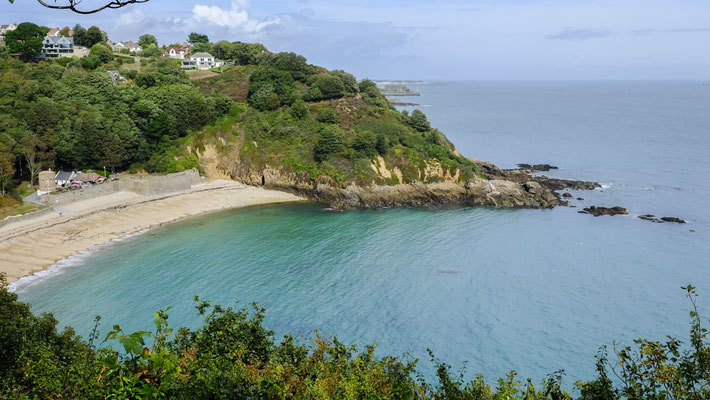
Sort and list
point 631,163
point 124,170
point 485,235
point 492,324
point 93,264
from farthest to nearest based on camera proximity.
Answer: point 631,163 < point 124,170 < point 485,235 < point 93,264 < point 492,324

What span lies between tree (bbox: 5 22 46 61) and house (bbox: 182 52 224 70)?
63.9 feet

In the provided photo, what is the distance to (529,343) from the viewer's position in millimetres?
26391

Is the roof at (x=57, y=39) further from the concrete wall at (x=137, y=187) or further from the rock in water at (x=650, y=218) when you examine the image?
the rock in water at (x=650, y=218)

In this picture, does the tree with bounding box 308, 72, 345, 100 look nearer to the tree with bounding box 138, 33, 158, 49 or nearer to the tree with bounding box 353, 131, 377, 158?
the tree with bounding box 353, 131, 377, 158

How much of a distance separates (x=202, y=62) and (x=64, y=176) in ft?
127

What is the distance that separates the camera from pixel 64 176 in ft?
153

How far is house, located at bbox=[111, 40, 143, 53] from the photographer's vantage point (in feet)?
280

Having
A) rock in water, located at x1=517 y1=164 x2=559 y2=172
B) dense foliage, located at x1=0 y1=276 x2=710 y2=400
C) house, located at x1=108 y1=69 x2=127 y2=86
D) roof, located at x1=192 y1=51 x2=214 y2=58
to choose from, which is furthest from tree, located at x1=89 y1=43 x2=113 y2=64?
dense foliage, located at x1=0 y1=276 x2=710 y2=400

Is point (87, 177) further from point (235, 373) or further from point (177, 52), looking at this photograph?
point (177, 52)

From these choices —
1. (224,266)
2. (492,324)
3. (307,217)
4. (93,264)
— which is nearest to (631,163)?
(307,217)

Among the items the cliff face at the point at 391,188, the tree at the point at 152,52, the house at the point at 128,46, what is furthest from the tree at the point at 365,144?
the house at the point at 128,46

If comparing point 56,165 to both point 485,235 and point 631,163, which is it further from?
point 631,163

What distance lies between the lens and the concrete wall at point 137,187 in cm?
4256

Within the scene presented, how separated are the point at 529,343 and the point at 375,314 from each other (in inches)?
328
